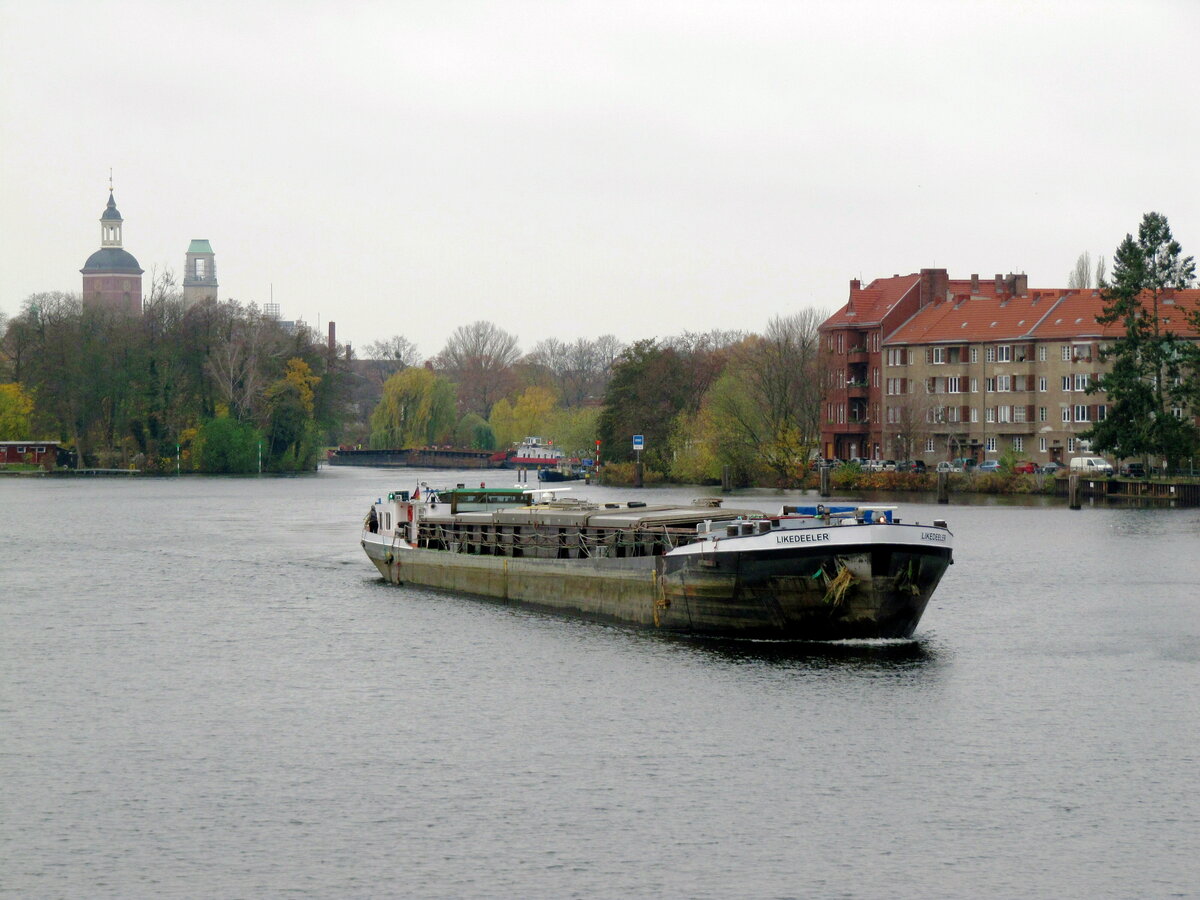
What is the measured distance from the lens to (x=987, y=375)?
121062mm

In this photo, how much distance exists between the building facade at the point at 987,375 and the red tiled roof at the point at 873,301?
1.35 meters

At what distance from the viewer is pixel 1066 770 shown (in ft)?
84.2

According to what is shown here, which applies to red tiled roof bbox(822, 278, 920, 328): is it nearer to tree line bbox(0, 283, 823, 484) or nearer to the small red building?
tree line bbox(0, 283, 823, 484)

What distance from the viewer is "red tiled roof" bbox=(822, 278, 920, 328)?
129375 mm

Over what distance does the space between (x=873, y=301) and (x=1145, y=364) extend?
109 feet

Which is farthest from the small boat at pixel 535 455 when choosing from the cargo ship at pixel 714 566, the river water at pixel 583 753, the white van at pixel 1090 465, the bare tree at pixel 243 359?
the river water at pixel 583 753

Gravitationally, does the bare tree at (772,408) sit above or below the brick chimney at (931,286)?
below

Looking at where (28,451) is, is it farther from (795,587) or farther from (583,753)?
(583,753)

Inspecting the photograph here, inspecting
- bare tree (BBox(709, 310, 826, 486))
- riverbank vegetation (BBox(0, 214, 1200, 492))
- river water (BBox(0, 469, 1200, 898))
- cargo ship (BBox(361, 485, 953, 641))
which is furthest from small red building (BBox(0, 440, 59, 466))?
cargo ship (BBox(361, 485, 953, 641))

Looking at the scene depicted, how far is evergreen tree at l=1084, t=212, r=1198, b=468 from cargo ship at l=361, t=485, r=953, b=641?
57813mm

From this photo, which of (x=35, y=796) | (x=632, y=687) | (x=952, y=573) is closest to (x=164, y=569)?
(x=952, y=573)

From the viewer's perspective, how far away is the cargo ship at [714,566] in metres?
34.7

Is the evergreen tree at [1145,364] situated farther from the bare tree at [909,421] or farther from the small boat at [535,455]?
the small boat at [535,455]

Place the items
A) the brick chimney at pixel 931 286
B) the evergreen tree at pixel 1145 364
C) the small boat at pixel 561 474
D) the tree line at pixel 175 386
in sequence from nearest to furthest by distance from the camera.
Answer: the evergreen tree at pixel 1145 364 < the brick chimney at pixel 931 286 < the tree line at pixel 175 386 < the small boat at pixel 561 474
